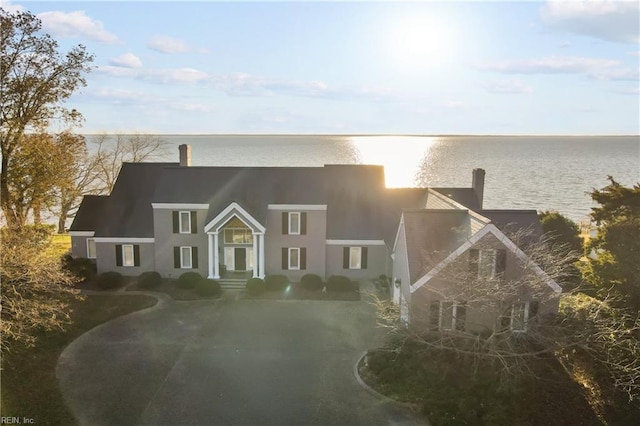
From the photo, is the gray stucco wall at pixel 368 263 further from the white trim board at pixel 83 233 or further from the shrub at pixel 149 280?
the white trim board at pixel 83 233

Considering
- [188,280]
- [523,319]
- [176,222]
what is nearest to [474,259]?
[523,319]

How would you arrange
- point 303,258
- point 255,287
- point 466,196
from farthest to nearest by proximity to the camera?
point 466,196
point 303,258
point 255,287

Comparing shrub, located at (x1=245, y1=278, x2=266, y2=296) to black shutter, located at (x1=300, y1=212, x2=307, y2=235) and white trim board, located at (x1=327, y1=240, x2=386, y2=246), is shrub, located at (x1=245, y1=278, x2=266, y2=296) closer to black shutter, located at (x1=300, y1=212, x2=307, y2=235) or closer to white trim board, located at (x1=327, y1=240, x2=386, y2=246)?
black shutter, located at (x1=300, y1=212, x2=307, y2=235)

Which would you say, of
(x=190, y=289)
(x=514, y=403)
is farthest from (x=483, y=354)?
(x=190, y=289)

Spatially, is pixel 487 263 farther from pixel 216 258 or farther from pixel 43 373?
pixel 43 373

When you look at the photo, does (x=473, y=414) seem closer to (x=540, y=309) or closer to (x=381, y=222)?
(x=540, y=309)
